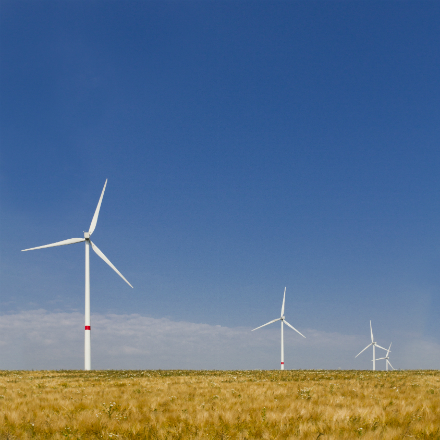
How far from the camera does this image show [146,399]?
716 inches

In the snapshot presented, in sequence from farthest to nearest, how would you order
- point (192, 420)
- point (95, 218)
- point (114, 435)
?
1. point (95, 218)
2. point (192, 420)
3. point (114, 435)

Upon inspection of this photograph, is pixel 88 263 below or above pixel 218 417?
above

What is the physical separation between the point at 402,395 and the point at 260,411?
8.27m

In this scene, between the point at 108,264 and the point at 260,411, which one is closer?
the point at 260,411

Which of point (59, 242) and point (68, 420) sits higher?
point (59, 242)

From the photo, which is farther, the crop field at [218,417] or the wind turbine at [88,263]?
the wind turbine at [88,263]

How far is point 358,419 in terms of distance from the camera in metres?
13.9

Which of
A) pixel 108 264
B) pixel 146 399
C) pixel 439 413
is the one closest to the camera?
pixel 439 413

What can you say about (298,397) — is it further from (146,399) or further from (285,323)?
(285,323)

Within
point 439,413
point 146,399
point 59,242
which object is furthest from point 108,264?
point 439,413

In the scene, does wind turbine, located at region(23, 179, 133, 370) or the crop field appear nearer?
the crop field

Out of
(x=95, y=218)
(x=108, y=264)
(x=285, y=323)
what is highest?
(x=95, y=218)

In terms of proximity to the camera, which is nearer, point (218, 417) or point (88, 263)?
point (218, 417)

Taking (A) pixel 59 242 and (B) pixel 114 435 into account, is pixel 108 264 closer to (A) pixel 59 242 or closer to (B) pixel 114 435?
(A) pixel 59 242
